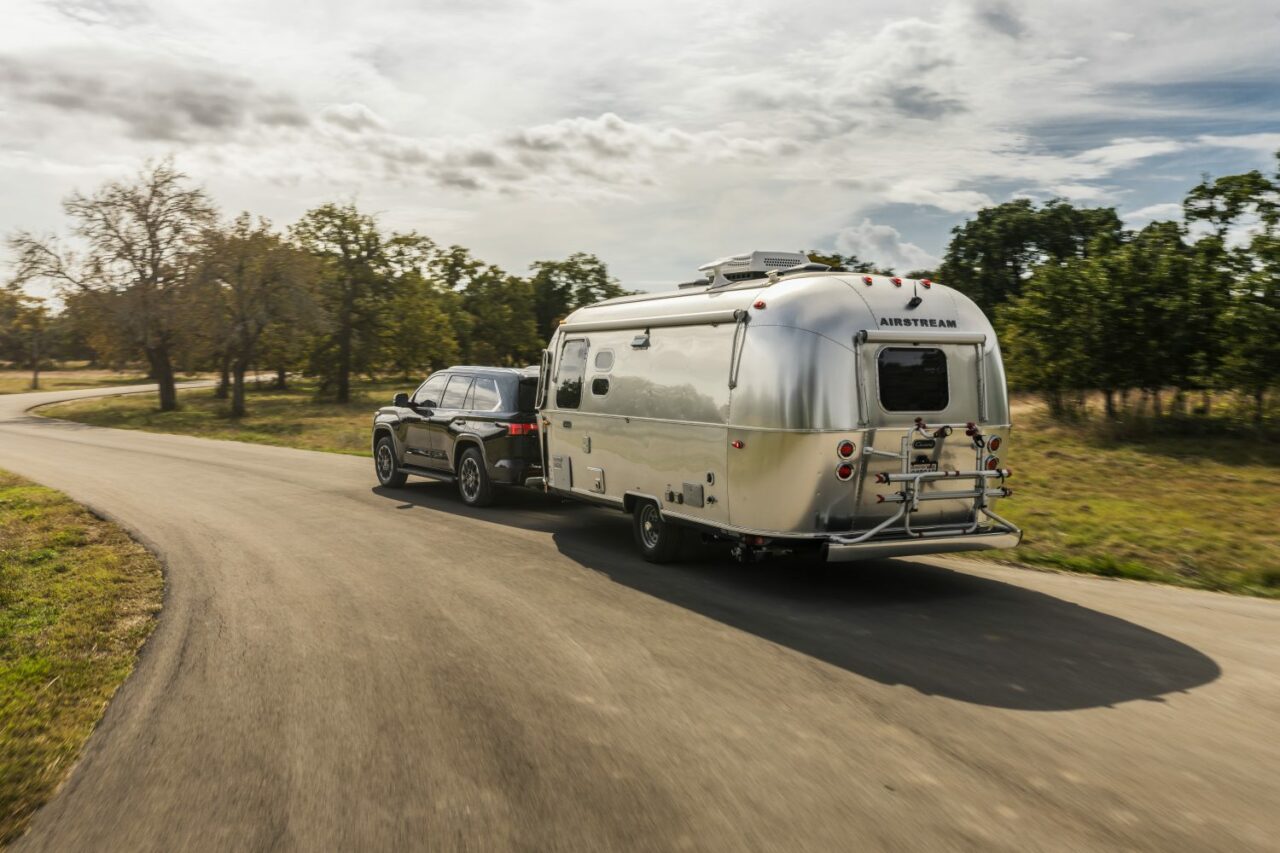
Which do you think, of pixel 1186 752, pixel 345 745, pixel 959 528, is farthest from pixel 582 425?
pixel 1186 752

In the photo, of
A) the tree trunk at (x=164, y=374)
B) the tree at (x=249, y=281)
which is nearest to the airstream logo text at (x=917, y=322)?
the tree at (x=249, y=281)

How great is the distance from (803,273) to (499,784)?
509 cm

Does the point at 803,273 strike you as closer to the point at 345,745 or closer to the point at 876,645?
the point at 876,645

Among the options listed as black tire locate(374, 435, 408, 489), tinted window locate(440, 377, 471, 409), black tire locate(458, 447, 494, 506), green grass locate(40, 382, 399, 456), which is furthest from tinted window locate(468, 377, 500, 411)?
green grass locate(40, 382, 399, 456)

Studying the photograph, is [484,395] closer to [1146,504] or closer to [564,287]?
[1146,504]

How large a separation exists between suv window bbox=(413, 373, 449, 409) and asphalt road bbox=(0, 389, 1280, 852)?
15.0 feet

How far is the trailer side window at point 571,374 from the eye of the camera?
10.6 meters

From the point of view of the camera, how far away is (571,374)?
10.8 m

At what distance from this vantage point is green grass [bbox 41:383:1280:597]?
9.21m

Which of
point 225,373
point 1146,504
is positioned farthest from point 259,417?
point 1146,504

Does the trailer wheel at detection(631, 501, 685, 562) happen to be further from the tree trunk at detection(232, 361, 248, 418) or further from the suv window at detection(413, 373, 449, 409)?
the tree trunk at detection(232, 361, 248, 418)

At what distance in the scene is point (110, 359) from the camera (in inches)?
1548

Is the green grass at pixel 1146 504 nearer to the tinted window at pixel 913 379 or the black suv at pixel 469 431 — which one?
the tinted window at pixel 913 379

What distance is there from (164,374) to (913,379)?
122ft
